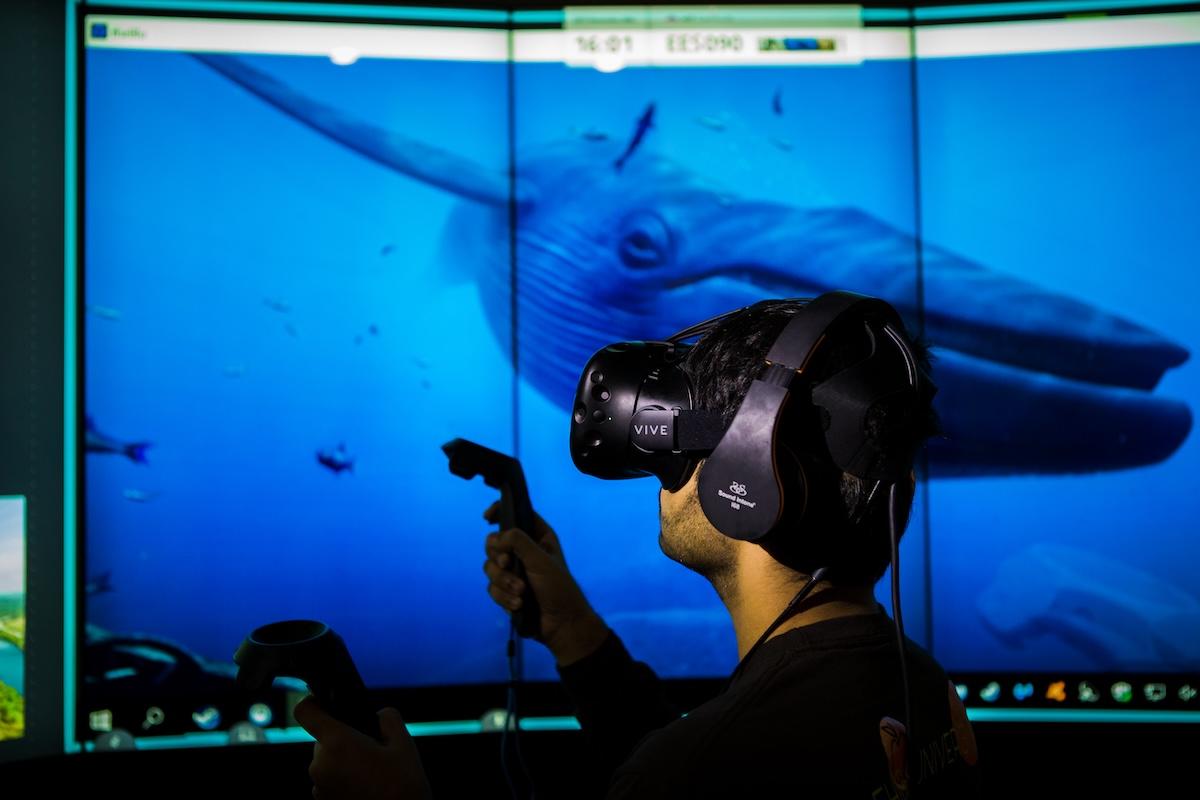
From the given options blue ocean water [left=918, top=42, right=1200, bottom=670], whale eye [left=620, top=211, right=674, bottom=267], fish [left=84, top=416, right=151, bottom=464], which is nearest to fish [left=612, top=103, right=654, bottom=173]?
whale eye [left=620, top=211, right=674, bottom=267]

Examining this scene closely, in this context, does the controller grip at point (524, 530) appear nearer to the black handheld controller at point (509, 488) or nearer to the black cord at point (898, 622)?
the black handheld controller at point (509, 488)

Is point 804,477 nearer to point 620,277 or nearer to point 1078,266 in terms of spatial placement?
point 620,277

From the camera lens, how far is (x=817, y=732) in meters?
0.71

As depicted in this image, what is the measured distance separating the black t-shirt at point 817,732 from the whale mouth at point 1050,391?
3.13ft

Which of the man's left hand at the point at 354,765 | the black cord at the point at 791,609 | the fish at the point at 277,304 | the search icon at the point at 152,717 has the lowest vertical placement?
the search icon at the point at 152,717

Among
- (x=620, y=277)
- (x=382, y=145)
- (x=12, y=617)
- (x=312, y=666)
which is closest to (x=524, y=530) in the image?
(x=312, y=666)

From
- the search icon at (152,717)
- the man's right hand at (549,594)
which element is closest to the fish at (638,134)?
the man's right hand at (549,594)

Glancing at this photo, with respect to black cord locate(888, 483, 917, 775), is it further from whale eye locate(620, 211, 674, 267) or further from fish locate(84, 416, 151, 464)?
fish locate(84, 416, 151, 464)

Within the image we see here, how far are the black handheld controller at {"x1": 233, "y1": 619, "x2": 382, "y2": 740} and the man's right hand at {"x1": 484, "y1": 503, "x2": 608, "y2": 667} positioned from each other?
0.33 metres

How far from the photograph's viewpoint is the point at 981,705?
5.49ft

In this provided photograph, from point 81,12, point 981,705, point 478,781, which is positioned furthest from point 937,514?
point 81,12

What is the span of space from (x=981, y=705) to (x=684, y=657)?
0.58 meters

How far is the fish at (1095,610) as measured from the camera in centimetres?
169

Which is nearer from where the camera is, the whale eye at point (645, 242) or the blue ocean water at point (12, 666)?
the blue ocean water at point (12, 666)
